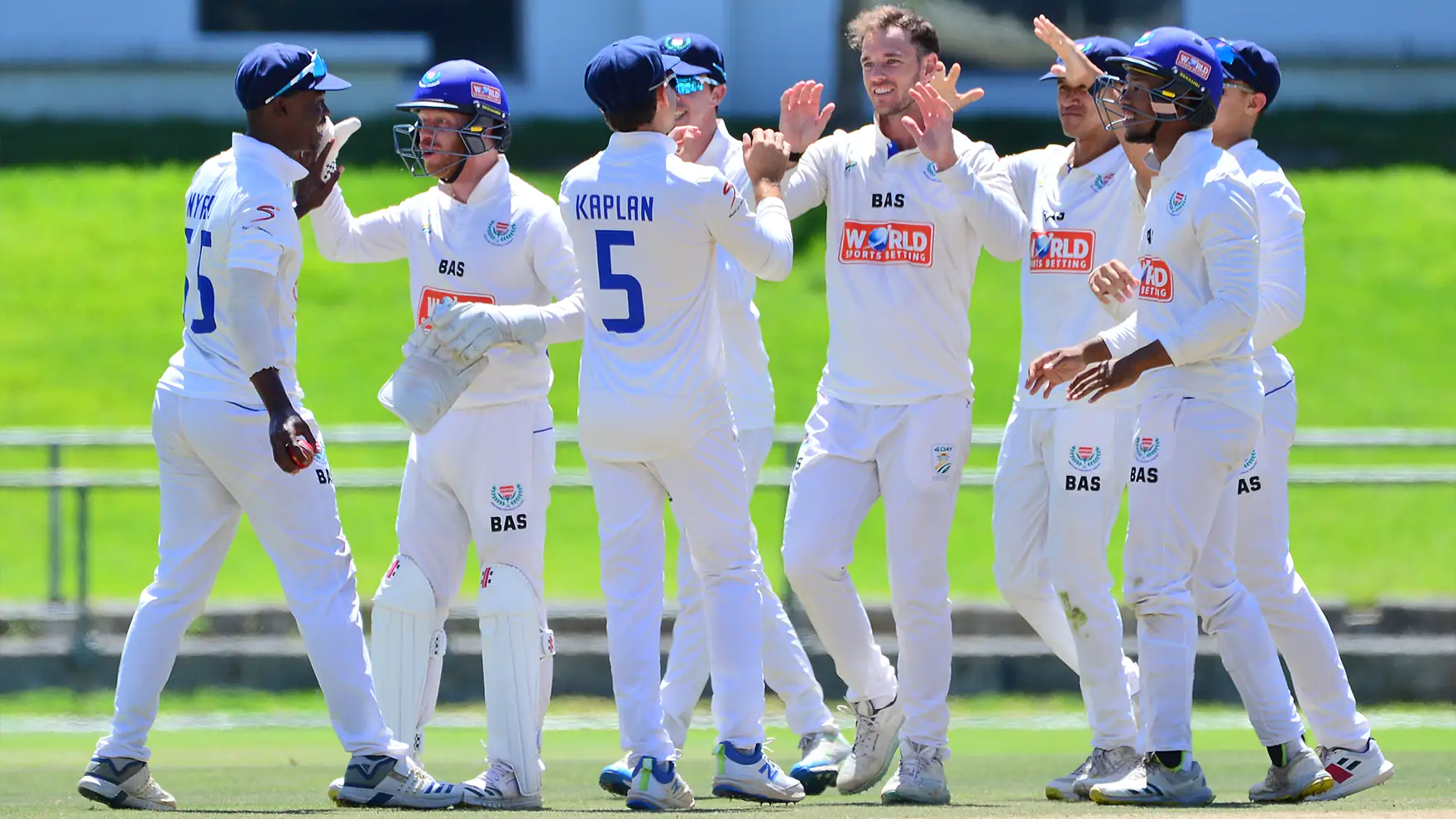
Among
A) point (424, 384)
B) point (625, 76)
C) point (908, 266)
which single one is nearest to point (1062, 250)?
point (908, 266)

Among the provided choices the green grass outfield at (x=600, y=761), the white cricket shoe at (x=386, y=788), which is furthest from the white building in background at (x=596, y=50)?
the white cricket shoe at (x=386, y=788)

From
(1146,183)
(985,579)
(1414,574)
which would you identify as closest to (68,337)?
(985,579)

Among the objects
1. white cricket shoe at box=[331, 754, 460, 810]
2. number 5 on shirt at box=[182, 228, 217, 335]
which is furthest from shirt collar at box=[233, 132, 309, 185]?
white cricket shoe at box=[331, 754, 460, 810]

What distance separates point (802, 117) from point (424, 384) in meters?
1.55

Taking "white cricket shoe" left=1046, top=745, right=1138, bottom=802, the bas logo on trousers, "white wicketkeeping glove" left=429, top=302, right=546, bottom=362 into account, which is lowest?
"white cricket shoe" left=1046, top=745, right=1138, bottom=802

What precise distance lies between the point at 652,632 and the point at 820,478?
0.91 meters

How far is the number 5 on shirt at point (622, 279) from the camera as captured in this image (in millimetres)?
6168

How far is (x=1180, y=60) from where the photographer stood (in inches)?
241

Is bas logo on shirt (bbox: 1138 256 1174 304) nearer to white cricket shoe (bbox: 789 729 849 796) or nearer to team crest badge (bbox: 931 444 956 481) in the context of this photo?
team crest badge (bbox: 931 444 956 481)

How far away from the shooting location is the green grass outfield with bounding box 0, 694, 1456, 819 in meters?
6.18

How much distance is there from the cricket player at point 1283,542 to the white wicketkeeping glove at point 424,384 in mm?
2550

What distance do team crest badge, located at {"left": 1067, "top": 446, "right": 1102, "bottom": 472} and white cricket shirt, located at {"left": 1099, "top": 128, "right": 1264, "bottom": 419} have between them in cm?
55

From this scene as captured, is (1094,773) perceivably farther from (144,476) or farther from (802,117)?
(144,476)

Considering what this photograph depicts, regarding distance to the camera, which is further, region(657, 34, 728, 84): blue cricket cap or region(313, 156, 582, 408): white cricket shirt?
region(657, 34, 728, 84): blue cricket cap
